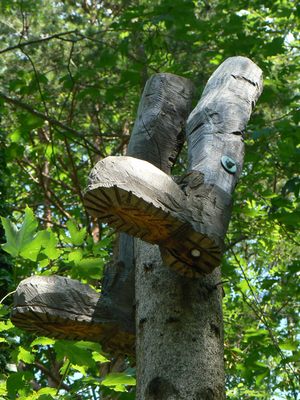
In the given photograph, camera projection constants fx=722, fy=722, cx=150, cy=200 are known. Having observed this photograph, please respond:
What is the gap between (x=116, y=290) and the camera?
2131mm

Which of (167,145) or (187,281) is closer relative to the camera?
(187,281)

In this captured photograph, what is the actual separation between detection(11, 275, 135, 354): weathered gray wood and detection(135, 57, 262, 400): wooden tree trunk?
0.62 ft

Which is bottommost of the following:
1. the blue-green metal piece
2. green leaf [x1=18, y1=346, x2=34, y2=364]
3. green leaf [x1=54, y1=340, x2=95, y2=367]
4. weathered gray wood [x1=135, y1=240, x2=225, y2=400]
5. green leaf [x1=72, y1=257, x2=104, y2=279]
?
weathered gray wood [x1=135, y1=240, x2=225, y2=400]

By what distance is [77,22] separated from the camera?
35.7 ft

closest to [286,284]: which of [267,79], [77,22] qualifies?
[267,79]

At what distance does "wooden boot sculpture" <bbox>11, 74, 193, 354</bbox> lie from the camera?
6.49ft

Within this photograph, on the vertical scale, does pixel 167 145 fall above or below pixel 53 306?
above

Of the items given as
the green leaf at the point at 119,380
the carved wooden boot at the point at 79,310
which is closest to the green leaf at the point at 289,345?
the green leaf at the point at 119,380

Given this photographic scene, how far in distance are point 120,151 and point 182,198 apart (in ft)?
23.1

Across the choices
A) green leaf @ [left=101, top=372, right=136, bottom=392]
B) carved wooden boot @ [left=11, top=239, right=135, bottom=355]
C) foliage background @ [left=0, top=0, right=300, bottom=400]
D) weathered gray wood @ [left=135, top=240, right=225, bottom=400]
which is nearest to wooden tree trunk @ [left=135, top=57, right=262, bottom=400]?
weathered gray wood @ [left=135, top=240, right=225, bottom=400]

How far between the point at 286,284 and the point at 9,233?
4727mm

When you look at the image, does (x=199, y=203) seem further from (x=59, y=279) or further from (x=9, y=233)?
(x=9, y=233)

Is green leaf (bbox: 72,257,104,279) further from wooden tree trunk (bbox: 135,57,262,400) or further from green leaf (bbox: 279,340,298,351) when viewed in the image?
green leaf (bbox: 279,340,298,351)

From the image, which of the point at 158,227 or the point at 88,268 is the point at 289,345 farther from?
the point at 158,227
